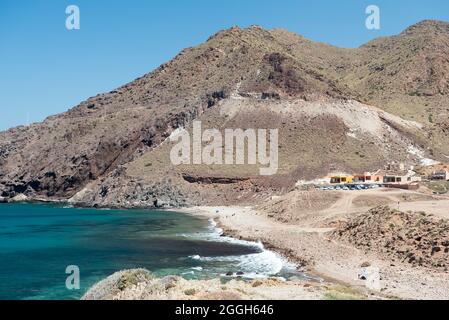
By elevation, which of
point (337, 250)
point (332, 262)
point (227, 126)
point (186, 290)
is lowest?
point (332, 262)

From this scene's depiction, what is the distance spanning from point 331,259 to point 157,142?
351 feet

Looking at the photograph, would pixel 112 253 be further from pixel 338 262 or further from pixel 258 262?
pixel 338 262

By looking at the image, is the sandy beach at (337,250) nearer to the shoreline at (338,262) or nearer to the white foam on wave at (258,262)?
the shoreline at (338,262)

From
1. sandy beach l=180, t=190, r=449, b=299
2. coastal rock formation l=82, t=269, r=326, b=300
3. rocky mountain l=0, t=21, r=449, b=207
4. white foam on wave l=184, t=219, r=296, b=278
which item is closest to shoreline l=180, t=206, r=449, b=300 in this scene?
sandy beach l=180, t=190, r=449, b=299

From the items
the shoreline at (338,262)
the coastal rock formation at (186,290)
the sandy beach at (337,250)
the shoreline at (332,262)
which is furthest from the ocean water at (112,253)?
the coastal rock formation at (186,290)

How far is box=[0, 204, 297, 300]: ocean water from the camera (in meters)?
41.9

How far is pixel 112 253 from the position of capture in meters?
55.6

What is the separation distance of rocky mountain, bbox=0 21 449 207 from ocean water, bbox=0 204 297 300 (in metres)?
33.3

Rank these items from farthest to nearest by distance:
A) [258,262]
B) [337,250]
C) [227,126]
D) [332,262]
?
Answer: [227,126] < [337,250] < [258,262] < [332,262]

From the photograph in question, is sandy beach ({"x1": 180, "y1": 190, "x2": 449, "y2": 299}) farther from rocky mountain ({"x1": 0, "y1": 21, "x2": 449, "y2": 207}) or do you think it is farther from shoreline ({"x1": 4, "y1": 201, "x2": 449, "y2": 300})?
rocky mountain ({"x1": 0, "y1": 21, "x2": 449, "y2": 207})

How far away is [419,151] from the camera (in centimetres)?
13475

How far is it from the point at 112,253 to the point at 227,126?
8843 cm

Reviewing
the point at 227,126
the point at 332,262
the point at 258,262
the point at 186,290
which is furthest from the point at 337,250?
the point at 227,126
